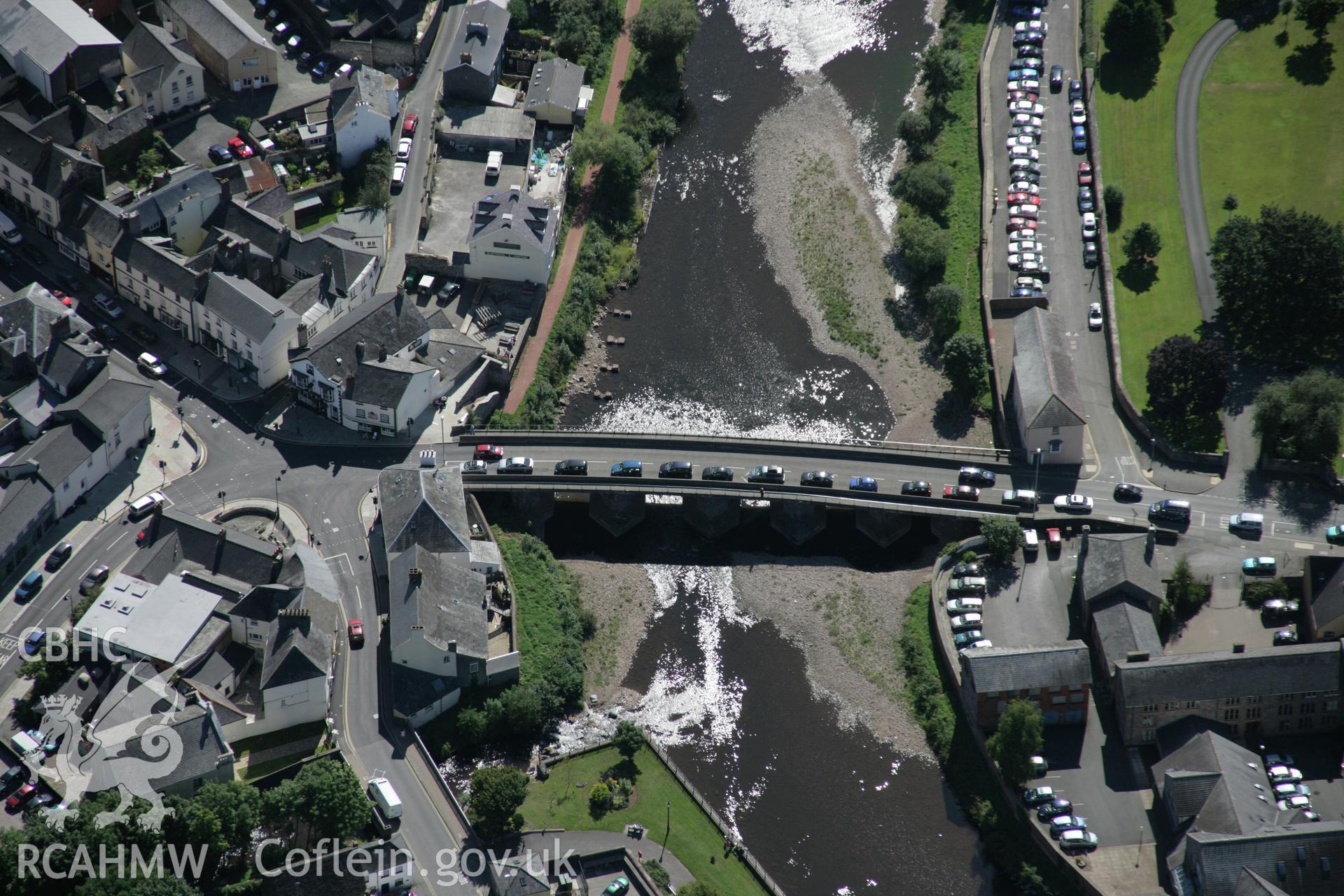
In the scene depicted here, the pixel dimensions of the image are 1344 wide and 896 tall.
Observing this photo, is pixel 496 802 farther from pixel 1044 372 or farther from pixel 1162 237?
pixel 1162 237

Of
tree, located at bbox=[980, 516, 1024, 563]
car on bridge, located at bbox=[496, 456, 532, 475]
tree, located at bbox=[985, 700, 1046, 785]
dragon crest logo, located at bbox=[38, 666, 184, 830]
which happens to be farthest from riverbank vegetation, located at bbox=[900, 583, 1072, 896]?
dragon crest logo, located at bbox=[38, 666, 184, 830]

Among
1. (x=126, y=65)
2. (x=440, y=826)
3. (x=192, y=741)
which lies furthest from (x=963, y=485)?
(x=126, y=65)

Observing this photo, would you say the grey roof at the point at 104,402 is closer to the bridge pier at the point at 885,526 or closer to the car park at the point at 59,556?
the car park at the point at 59,556

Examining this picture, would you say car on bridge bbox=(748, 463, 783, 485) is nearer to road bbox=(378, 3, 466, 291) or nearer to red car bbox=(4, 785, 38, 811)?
road bbox=(378, 3, 466, 291)

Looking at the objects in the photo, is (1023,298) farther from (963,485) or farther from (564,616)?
(564,616)

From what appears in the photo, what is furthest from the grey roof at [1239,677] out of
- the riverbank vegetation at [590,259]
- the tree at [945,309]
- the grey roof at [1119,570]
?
the riverbank vegetation at [590,259]

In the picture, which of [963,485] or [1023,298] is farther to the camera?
[1023,298]

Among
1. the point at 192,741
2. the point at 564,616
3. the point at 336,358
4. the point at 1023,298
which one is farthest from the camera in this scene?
the point at 1023,298
